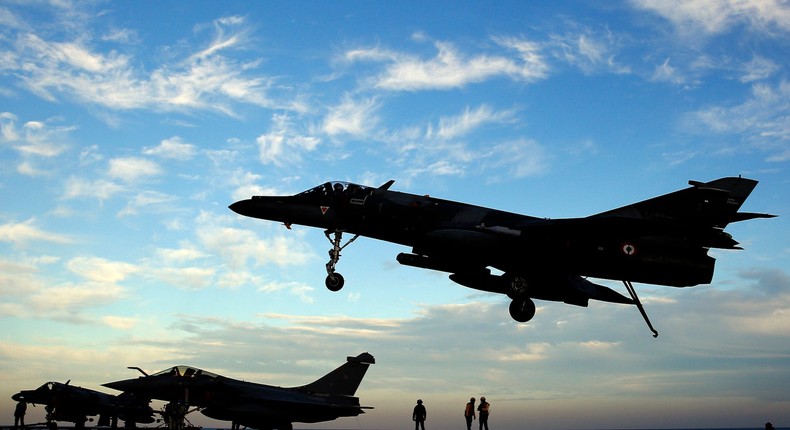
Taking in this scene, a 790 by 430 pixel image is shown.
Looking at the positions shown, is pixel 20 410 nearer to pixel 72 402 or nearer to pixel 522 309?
pixel 72 402

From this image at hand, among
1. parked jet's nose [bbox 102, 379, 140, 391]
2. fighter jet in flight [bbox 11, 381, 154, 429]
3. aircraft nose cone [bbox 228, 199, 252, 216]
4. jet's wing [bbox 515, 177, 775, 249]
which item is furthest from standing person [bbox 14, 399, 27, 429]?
jet's wing [bbox 515, 177, 775, 249]

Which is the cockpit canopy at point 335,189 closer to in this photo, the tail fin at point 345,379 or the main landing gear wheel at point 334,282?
the main landing gear wheel at point 334,282

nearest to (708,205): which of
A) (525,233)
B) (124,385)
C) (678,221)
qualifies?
(678,221)

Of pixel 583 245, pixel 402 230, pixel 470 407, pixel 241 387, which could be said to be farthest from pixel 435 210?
pixel 241 387

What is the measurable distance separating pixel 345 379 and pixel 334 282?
1334 cm

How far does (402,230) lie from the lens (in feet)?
86.2

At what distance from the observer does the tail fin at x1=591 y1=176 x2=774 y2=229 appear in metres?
25.0

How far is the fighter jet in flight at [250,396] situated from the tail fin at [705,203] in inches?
692

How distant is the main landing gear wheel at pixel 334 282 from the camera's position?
25422 mm

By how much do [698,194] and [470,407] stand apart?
40.6 feet

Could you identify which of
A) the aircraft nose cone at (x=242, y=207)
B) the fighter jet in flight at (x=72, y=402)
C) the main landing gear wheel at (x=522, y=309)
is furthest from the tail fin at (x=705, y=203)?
the fighter jet in flight at (x=72, y=402)

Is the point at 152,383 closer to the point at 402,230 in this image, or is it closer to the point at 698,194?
the point at 402,230

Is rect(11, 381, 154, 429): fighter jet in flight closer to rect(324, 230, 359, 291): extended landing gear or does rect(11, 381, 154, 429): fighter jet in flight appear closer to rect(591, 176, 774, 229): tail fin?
rect(324, 230, 359, 291): extended landing gear

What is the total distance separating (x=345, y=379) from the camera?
1464 inches
